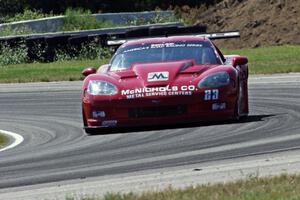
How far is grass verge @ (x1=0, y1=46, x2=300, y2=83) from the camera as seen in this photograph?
86.2 feet

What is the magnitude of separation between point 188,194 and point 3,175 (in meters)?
2.71

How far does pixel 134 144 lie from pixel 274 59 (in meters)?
17.4

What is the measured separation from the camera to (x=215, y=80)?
13.3 meters

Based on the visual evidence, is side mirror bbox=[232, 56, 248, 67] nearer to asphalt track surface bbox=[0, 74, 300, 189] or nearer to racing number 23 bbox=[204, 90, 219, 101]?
asphalt track surface bbox=[0, 74, 300, 189]

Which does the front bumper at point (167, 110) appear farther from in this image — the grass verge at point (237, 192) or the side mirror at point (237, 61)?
the grass verge at point (237, 192)

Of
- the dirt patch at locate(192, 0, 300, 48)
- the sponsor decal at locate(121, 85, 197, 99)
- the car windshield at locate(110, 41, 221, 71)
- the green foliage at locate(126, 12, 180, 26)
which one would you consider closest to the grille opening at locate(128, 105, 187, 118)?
the sponsor decal at locate(121, 85, 197, 99)

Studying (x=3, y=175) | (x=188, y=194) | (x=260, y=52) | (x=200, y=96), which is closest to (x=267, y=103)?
(x=200, y=96)

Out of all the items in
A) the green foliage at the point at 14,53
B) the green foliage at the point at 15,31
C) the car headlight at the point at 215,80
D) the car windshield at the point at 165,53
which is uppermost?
the car windshield at the point at 165,53

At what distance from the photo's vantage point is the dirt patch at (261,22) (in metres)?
37.3

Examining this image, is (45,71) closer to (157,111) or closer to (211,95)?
(157,111)

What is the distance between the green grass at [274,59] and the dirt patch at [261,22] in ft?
7.55

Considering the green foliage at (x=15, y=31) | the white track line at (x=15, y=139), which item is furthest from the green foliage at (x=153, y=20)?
the white track line at (x=15, y=139)

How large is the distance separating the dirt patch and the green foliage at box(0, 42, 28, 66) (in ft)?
26.9

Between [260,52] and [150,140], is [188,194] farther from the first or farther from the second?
[260,52]
